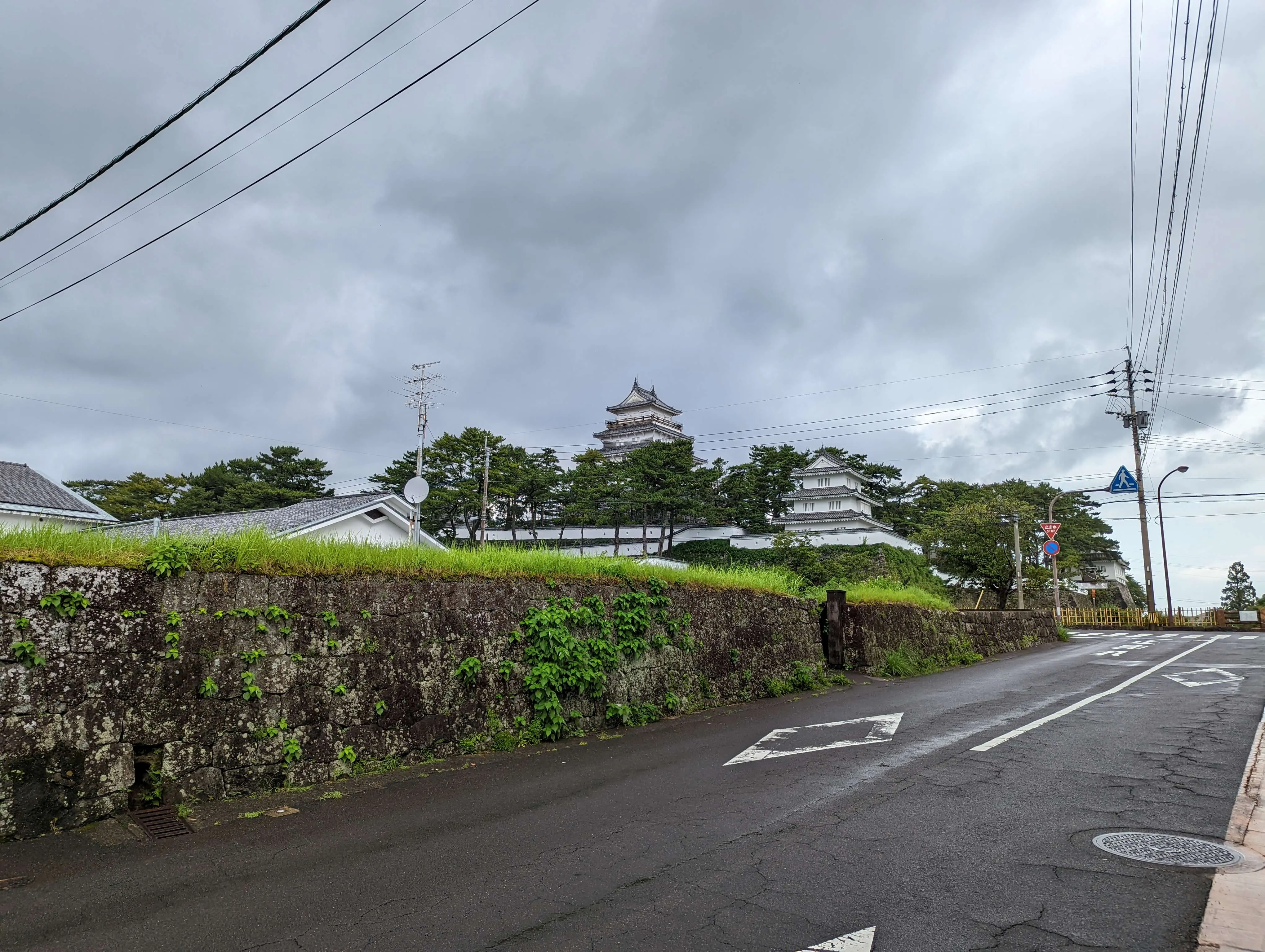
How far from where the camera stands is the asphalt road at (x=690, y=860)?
329 centimetres

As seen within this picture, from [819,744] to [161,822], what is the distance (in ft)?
19.6

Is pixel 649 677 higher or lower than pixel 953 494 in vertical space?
lower

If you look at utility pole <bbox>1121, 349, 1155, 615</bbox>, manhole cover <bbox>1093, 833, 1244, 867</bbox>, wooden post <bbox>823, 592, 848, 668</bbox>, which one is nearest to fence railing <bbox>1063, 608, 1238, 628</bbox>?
utility pole <bbox>1121, 349, 1155, 615</bbox>

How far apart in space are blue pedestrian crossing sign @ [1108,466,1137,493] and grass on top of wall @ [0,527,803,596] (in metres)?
27.7

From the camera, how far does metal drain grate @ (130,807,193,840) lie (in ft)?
15.7

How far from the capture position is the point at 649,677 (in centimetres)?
952

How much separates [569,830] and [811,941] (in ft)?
6.92

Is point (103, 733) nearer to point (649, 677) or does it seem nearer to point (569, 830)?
point (569, 830)

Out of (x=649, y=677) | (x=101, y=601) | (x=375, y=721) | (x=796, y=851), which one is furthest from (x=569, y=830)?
(x=649, y=677)

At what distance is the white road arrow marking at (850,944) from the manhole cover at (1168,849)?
2035 mm

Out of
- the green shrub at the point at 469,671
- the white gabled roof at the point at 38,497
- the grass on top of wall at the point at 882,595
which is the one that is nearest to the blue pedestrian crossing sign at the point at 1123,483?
the grass on top of wall at the point at 882,595

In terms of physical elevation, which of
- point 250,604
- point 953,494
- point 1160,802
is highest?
point 953,494

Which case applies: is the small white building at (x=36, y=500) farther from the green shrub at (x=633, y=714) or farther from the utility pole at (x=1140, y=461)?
the utility pole at (x=1140, y=461)

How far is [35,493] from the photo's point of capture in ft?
66.7
